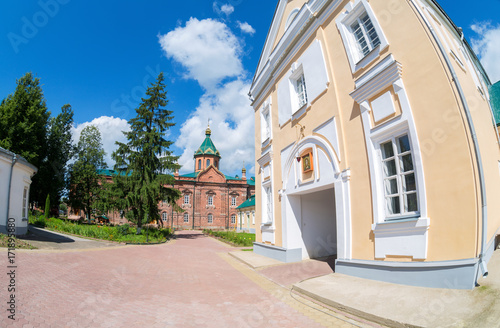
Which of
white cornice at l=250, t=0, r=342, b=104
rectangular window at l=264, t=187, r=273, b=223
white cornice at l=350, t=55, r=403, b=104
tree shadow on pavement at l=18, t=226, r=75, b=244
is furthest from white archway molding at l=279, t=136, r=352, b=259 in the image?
tree shadow on pavement at l=18, t=226, r=75, b=244

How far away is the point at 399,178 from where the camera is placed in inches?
219

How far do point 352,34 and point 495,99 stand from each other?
6.18 meters

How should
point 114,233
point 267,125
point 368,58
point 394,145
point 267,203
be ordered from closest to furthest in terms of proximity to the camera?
1. point 394,145
2. point 368,58
3. point 267,203
4. point 267,125
5. point 114,233

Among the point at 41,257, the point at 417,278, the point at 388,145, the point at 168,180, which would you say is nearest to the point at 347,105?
the point at 388,145

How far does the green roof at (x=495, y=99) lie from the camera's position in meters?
8.55

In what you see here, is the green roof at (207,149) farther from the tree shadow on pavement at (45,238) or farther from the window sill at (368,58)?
the window sill at (368,58)

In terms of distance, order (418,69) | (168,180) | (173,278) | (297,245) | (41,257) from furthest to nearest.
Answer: (168,180) → (297,245) → (41,257) → (173,278) → (418,69)

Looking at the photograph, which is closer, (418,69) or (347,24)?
(418,69)

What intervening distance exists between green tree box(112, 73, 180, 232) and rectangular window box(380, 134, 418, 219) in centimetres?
1913

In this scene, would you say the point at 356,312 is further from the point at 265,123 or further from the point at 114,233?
the point at 114,233

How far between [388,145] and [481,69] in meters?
6.93

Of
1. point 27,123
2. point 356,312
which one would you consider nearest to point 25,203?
point 27,123

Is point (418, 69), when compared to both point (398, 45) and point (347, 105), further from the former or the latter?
point (347, 105)

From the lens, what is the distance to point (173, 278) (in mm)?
7617
